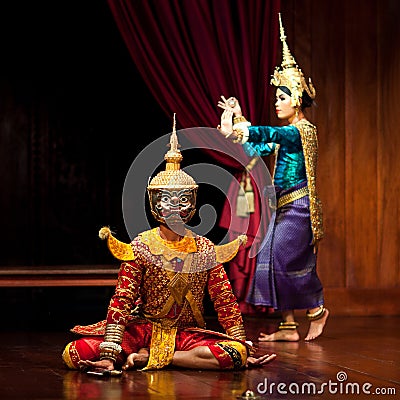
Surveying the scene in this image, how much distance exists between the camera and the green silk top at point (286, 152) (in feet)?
15.9

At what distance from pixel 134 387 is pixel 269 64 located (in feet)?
9.06

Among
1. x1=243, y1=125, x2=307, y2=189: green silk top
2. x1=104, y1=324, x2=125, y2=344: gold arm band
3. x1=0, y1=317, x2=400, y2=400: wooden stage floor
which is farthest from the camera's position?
x1=243, y1=125, x2=307, y2=189: green silk top

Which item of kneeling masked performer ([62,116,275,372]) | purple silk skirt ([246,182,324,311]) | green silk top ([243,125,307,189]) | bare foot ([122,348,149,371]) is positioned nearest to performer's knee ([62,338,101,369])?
kneeling masked performer ([62,116,275,372])

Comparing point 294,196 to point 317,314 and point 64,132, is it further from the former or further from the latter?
point 64,132

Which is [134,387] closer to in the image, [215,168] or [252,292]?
[252,292]

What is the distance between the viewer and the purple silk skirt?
16.3 ft

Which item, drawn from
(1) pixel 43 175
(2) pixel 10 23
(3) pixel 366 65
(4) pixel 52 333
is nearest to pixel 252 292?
(4) pixel 52 333

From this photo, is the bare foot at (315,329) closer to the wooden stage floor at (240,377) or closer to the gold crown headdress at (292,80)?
the wooden stage floor at (240,377)

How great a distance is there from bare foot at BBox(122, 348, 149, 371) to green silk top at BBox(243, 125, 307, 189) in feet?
4.25

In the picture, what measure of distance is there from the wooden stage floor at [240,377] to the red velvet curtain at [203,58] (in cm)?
124

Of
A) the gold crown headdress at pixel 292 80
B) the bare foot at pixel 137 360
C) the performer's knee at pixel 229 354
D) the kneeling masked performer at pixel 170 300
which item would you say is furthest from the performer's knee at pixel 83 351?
the gold crown headdress at pixel 292 80

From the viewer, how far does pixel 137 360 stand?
3.94 meters

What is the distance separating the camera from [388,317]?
6.10 meters

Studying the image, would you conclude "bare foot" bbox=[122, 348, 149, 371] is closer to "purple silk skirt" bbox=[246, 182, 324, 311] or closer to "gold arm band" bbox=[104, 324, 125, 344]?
"gold arm band" bbox=[104, 324, 125, 344]
